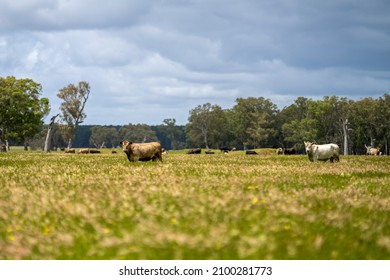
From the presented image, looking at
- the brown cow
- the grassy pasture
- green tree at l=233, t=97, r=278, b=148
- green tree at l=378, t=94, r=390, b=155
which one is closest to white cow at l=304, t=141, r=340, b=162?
the brown cow

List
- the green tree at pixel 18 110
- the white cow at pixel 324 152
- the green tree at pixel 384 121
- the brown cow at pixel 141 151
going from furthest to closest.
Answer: the green tree at pixel 384 121 → the green tree at pixel 18 110 → the brown cow at pixel 141 151 → the white cow at pixel 324 152

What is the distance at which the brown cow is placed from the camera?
3042cm

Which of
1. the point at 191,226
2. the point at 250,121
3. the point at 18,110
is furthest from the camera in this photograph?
the point at 250,121

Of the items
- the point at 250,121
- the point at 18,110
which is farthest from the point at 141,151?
the point at 250,121

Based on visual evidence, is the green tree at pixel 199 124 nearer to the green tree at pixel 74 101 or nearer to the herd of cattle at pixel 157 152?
the green tree at pixel 74 101

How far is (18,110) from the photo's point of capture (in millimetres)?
85750

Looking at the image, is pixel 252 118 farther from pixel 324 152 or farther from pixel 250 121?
pixel 324 152

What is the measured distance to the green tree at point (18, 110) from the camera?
279ft

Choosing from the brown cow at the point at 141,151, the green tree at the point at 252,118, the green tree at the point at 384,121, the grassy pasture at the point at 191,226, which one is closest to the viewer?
the grassy pasture at the point at 191,226

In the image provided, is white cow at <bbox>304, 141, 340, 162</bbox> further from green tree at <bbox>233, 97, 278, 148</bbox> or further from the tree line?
green tree at <bbox>233, 97, 278, 148</bbox>

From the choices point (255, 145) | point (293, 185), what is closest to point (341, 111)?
point (255, 145)

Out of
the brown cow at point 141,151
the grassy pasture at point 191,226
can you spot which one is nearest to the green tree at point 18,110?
the brown cow at point 141,151

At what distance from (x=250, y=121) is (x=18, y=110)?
91.3 metres
